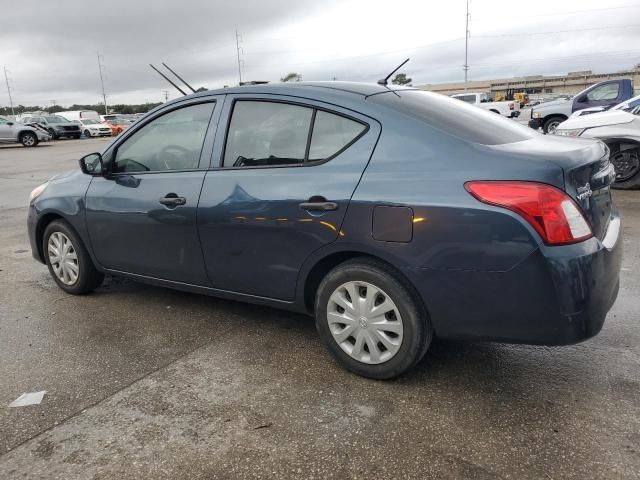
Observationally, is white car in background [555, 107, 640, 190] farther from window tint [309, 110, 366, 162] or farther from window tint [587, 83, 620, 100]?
window tint [587, 83, 620, 100]

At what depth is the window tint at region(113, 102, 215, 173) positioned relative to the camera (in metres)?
3.66

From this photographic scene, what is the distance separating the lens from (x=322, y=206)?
9.60ft

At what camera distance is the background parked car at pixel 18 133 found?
26453 millimetres

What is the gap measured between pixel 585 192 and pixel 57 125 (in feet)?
117

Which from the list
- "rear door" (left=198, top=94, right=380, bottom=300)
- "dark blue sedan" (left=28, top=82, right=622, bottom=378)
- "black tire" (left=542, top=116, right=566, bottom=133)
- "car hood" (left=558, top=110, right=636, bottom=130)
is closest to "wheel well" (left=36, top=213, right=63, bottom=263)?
"dark blue sedan" (left=28, top=82, right=622, bottom=378)

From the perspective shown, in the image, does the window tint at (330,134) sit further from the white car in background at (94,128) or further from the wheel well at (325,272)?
the white car in background at (94,128)

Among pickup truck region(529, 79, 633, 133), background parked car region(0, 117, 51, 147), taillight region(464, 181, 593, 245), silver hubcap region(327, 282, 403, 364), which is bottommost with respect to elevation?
silver hubcap region(327, 282, 403, 364)

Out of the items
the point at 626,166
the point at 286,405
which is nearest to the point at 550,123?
the point at 626,166

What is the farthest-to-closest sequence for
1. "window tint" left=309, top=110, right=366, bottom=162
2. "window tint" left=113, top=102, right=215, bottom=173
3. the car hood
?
the car hood
"window tint" left=113, top=102, right=215, bottom=173
"window tint" left=309, top=110, right=366, bottom=162

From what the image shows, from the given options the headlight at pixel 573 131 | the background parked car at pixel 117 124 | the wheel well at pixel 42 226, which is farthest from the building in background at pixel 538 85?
the wheel well at pixel 42 226

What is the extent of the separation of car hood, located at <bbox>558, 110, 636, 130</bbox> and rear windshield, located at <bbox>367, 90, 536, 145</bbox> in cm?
615

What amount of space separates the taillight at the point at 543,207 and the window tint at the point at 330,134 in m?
0.84

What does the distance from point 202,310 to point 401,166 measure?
214cm

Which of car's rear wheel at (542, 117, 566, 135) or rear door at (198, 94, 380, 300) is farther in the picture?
car's rear wheel at (542, 117, 566, 135)
